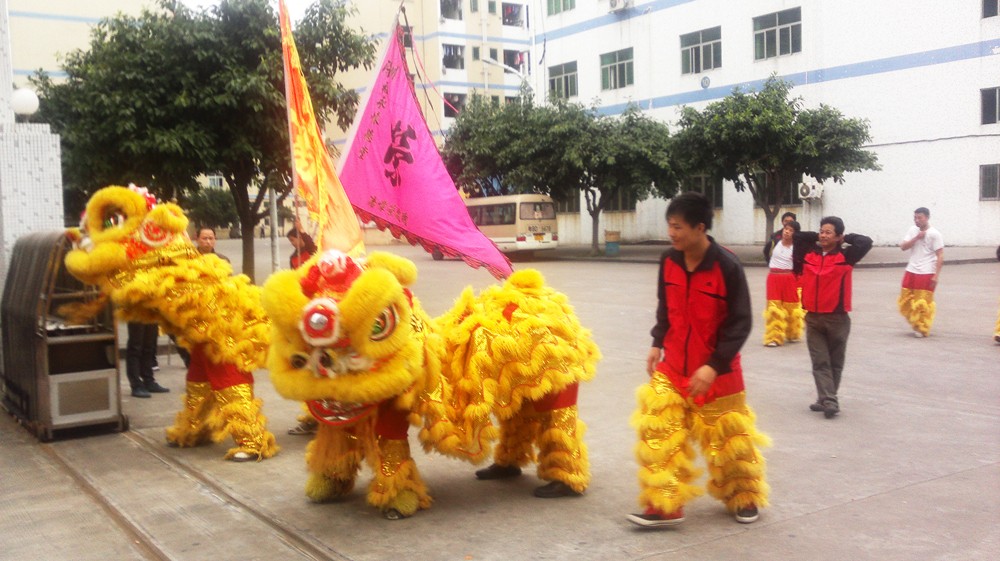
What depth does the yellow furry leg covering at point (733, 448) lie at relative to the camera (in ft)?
14.9

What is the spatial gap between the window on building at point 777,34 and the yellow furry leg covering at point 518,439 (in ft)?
84.3

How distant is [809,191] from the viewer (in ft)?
87.7

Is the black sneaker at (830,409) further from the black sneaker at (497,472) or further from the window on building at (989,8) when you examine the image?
the window on building at (989,8)

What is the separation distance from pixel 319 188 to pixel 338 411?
124 centimetres

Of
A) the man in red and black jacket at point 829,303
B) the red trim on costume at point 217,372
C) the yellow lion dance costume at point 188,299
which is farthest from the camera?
the man in red and black jacket at point 829,303

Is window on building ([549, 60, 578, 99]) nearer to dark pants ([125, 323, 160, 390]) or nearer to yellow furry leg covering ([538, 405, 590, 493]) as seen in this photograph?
dark pants ([125, 323, 160, 390])

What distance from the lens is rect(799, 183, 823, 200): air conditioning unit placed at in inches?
1048

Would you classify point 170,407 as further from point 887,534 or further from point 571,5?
point 571,5

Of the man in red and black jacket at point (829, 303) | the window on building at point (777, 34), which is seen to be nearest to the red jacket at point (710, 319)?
the man in red and black jacket at point (829, 303)

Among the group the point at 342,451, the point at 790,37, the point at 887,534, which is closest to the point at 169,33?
the point at 342,451

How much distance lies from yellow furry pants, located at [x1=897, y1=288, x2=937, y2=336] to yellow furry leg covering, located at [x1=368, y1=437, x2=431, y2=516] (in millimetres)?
8204

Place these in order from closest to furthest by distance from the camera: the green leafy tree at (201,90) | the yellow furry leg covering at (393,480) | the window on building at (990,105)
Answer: the yellow furry leg covering at (393,480) → the green leafy tree at (201,90) → the window on building at (990,105)

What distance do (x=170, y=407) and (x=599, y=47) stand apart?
2962 cm

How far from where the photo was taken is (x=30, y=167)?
30.9ft
